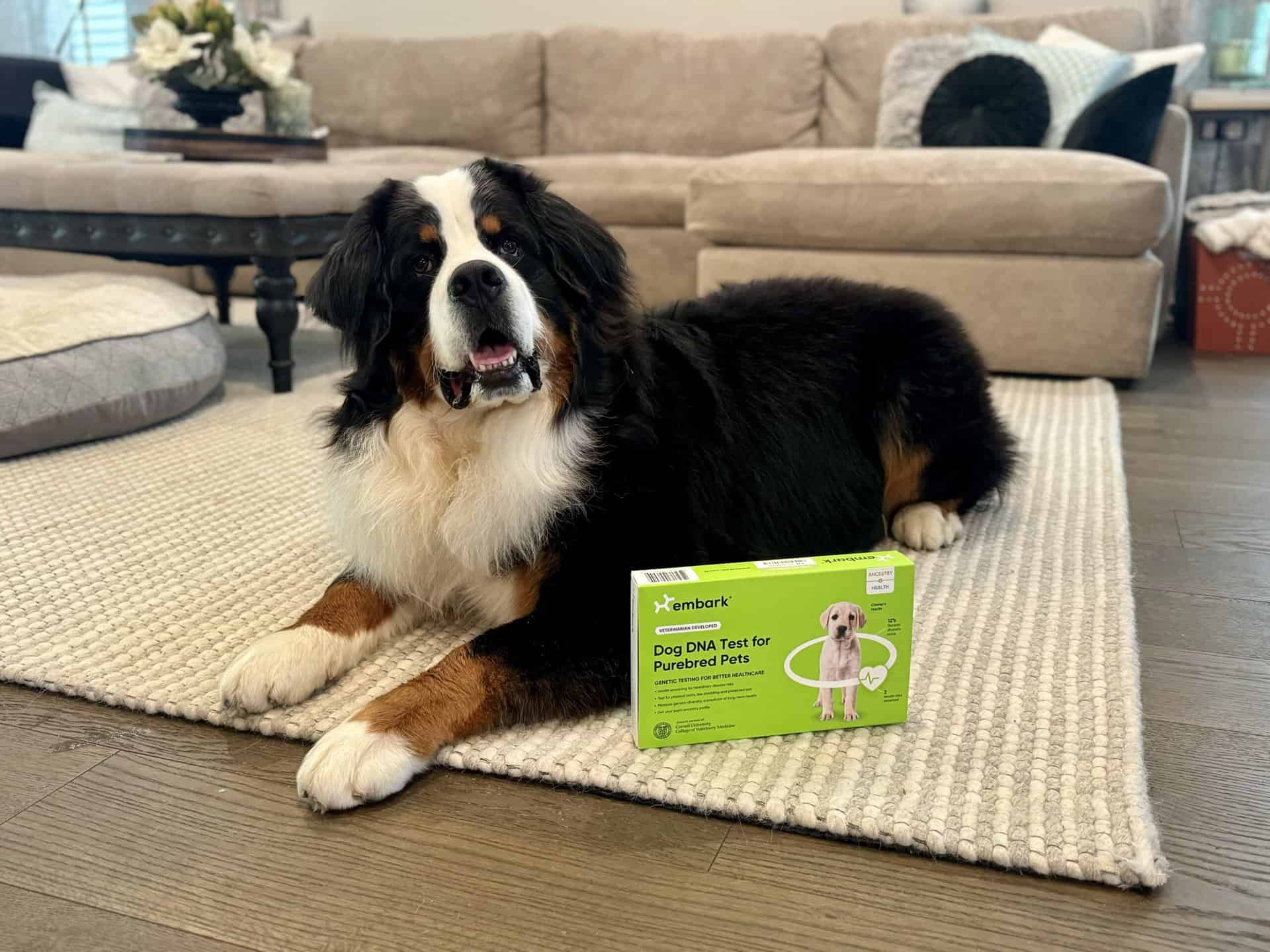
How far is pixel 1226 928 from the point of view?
103cm

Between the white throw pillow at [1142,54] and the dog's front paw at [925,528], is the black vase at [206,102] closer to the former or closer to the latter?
the dog's front paw at [925,528]

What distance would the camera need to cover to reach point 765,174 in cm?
352

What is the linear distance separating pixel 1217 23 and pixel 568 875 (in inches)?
206

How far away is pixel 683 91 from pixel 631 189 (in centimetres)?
106

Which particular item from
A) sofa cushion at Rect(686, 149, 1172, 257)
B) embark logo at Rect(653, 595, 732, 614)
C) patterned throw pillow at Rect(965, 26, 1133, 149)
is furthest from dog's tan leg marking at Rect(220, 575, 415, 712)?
patterned throw pillow at Rect(965, 26, 1133, 149)

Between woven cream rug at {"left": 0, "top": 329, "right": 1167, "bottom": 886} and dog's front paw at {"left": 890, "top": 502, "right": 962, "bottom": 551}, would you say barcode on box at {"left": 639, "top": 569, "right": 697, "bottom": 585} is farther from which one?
dog's front paw at {"left": 890, "top": 502, "right": 962, "bottom": 551}

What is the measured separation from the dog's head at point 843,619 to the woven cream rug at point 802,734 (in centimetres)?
15

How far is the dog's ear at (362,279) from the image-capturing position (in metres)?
1.51

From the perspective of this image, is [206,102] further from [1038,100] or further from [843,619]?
[843,619]

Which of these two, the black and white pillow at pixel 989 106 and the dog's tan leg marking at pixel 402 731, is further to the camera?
the black and white pillow at pixel 989 106

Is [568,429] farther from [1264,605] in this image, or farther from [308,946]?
[1264,605]

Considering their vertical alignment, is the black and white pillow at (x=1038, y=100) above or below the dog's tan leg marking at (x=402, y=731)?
above

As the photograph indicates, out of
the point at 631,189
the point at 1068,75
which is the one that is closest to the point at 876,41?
the point at 1068,75

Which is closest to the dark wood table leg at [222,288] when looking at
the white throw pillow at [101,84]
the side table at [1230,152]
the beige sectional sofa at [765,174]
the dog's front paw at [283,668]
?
the beige sectional sofa at [765,174]
